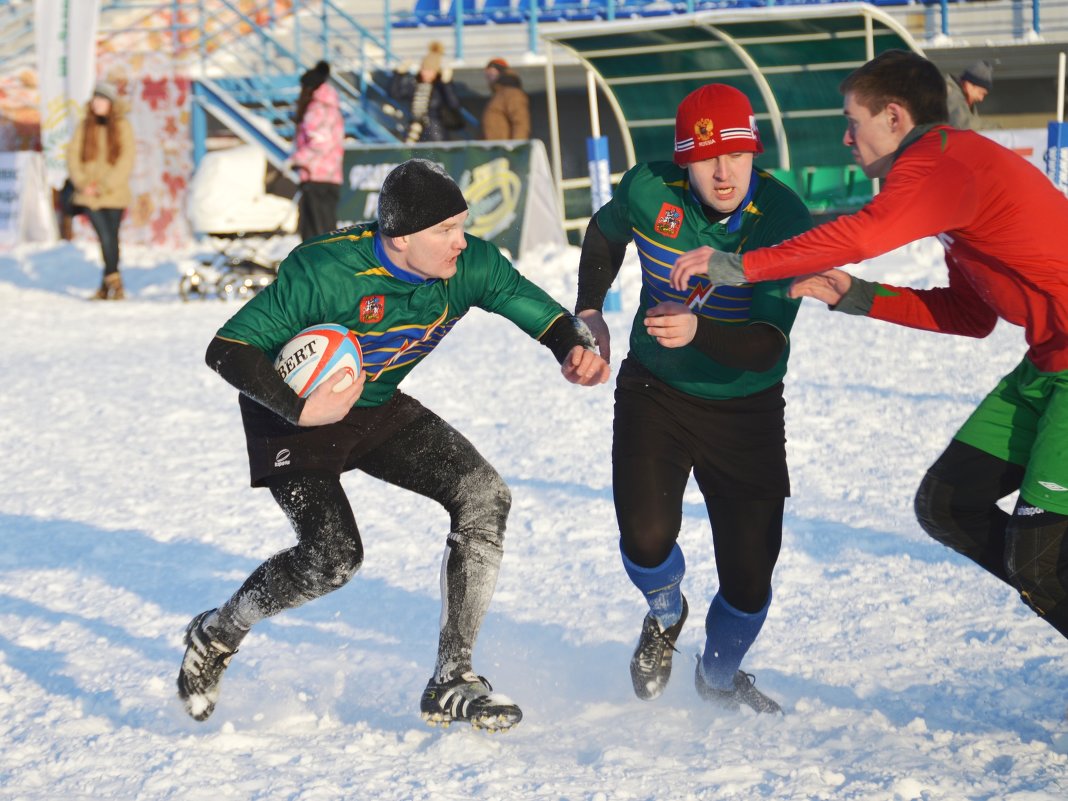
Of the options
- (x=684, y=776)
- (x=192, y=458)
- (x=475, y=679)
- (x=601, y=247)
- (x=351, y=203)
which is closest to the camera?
(x=684, y=776)

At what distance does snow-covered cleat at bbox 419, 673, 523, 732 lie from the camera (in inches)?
163

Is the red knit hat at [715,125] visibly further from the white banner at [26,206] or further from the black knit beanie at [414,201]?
the white banner at [26,206]

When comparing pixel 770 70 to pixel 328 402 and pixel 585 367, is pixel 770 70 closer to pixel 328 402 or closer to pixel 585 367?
pixel 585 367

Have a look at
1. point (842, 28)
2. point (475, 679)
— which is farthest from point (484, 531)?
point (842, 28)

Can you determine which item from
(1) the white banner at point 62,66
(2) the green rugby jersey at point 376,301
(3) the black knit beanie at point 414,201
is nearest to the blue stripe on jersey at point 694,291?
(2) the green rugby jersey at point 376,301

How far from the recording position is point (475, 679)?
431cm

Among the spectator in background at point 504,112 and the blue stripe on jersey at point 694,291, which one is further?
the spectator in background at point 504,112

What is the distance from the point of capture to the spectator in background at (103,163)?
15.3 meters

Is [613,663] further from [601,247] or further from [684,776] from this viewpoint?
[601,247]

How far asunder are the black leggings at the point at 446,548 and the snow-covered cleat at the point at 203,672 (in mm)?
56

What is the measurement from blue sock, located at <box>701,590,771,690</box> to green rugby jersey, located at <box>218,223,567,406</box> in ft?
3.80

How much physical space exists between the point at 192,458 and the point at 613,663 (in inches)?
164

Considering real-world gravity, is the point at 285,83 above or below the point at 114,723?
above

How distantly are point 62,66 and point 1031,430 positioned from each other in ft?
62.2
